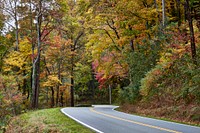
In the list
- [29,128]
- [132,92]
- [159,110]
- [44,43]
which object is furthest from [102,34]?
[29,128]

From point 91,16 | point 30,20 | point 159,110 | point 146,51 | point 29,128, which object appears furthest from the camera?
point 30,20

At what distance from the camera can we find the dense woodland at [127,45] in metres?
15.5

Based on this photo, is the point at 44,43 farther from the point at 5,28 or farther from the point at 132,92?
the point at 132,92

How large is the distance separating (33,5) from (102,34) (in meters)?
7.25

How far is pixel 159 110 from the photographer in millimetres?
15328

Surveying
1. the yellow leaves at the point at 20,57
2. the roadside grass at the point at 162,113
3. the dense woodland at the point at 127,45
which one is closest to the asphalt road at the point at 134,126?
the roadside grass at the point at 162,113

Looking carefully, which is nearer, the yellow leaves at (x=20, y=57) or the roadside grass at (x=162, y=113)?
the roadside grass at (x=162, y=113)

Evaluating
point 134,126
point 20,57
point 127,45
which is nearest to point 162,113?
point 134,126

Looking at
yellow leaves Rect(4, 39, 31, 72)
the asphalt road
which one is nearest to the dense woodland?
yellow leaves Rect(4, 39, 31, 72)

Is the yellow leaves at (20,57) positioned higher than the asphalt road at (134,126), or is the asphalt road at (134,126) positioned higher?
the yellow leaves at (20,57)

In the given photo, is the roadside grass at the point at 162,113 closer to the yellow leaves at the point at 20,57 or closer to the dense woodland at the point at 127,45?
the dense woodland at the point at 127,45

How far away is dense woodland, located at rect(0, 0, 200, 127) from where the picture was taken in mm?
15453

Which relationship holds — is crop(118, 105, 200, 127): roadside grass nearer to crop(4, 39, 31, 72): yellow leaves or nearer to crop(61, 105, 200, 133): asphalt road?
crop(61, 105, 200, 133): asphalt road

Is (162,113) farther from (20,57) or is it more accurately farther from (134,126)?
(20,57)
